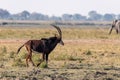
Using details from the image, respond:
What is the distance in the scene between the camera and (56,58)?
23266mm

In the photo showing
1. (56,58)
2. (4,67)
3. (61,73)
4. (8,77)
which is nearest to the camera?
(8,77)

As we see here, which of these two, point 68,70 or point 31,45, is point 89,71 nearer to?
point 68,70

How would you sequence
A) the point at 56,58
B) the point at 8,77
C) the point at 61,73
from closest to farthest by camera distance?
1. the point at 8,77
2. the point at 61,73
3. the point at 56,58

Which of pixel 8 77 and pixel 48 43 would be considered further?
pixel 48 43

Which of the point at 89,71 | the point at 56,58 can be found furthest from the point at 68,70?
the point at 56,58

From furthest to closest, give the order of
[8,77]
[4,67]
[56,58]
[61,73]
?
[56,58], [4,67], [61,73], [8,77]

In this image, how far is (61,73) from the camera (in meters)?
17.6

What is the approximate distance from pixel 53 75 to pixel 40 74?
0.44 m

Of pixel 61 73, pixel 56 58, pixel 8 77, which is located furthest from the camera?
pixel 56 58

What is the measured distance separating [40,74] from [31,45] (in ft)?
7.71

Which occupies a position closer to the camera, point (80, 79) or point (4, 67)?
point (80, 79)

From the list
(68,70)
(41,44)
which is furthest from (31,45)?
(68,70)

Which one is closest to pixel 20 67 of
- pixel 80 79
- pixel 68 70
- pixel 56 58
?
pixel 68 70

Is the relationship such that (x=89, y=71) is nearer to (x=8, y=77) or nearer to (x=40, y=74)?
(x=40, y=74)
